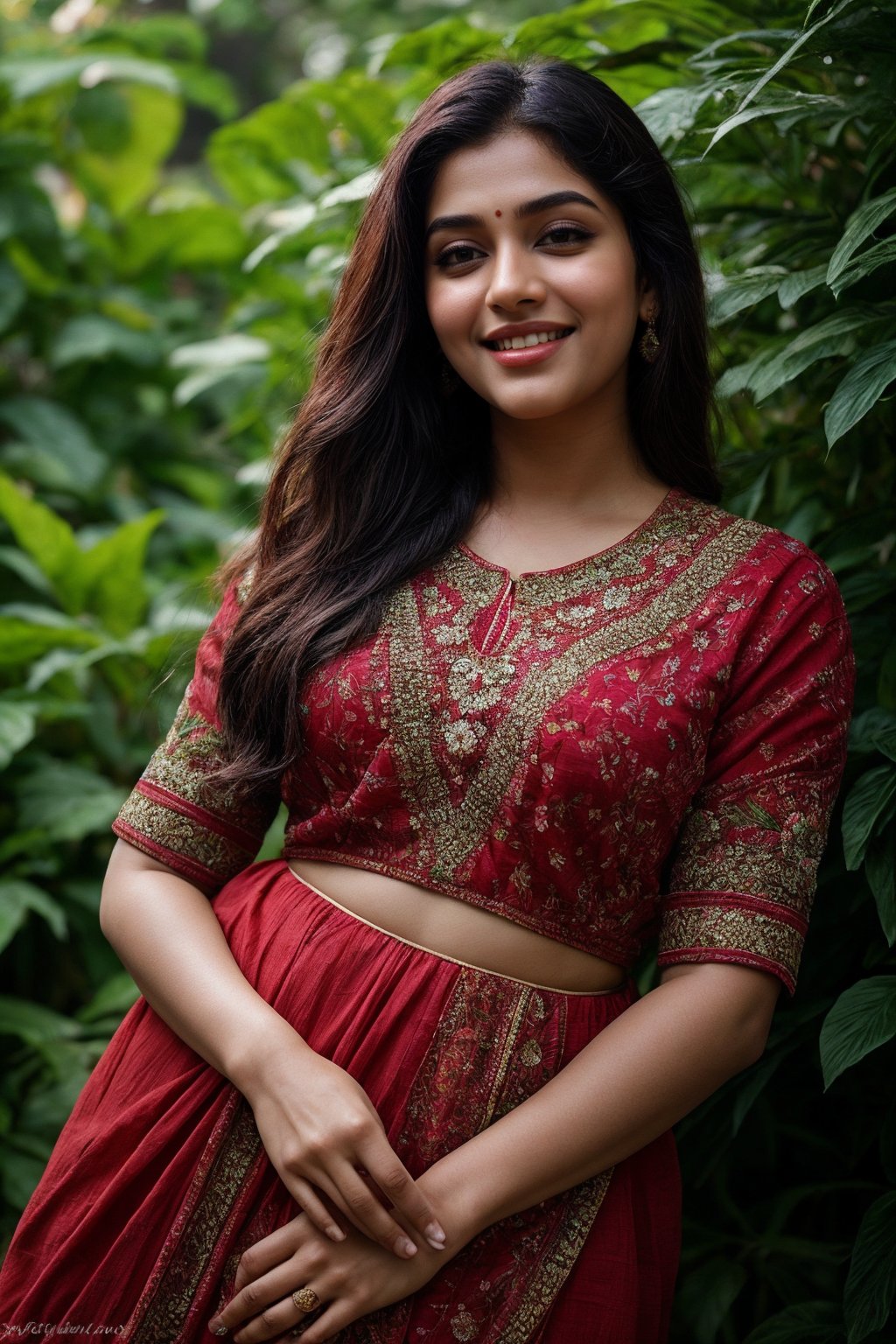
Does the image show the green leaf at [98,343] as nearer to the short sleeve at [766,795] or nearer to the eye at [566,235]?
the eye at [566,235]

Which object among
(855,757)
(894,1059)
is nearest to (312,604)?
(855,757)

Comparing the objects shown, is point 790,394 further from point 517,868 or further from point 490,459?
→ point 517,868

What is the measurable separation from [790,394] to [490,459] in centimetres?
55

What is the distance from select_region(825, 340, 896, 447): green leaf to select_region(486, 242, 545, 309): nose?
35 cm

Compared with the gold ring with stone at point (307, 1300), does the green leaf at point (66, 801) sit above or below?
below

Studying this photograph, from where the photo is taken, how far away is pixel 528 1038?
141 cm

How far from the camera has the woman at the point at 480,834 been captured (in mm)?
1347

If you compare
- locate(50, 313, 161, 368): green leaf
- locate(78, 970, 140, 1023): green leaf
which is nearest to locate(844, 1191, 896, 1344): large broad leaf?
locate(78, 970, 140, 1023): green leaf

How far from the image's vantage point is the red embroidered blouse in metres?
1.37

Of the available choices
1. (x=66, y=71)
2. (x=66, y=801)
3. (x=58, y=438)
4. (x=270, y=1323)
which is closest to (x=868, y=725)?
(x=270, y=1323)

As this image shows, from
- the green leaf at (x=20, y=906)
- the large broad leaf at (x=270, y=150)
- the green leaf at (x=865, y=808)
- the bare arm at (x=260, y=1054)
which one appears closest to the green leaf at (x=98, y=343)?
the large broad leaf at (x=270, y=150)

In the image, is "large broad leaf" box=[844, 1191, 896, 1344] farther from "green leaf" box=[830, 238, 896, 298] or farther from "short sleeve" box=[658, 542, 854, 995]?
"green leaf" box=[830, 238, 896, 298]

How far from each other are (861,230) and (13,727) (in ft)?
6.06

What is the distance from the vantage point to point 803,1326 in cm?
163
